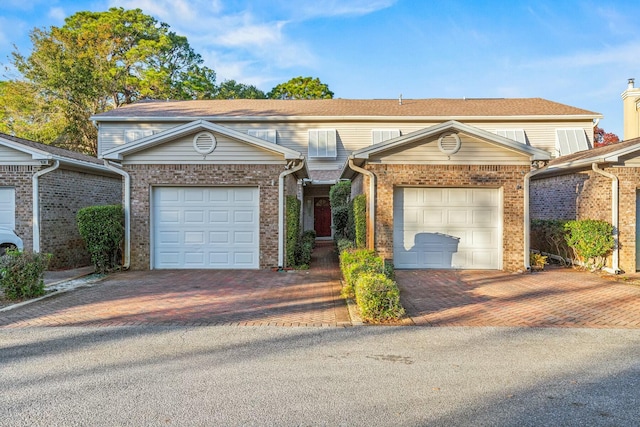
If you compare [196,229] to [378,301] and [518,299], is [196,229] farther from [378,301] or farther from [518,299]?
[518,299]

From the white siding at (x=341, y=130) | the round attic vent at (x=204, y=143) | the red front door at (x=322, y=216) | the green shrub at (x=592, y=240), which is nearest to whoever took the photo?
the green shrub at (x=592, y=240)

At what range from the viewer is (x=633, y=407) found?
11.6ft

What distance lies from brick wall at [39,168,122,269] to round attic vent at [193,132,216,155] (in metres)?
4.22

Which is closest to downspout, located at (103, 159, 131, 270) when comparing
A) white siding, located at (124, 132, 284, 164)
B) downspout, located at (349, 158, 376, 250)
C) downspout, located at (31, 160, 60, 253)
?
white siding, located at (124, 132, 284, 164)

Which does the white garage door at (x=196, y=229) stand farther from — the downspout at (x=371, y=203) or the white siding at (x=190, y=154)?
the downspout at (x=371, y=203)

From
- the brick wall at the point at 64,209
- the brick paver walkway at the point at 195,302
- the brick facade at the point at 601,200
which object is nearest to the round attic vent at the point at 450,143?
the brick facade at the point at 601,200

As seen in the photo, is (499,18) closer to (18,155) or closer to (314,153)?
(314,153)

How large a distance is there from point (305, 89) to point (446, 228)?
28.9 meters

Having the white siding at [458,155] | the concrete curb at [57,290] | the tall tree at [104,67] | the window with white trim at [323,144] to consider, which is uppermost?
the tall tree at [104,67]

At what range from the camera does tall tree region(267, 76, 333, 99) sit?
121 feet

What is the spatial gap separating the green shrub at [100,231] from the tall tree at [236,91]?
25.4 meters

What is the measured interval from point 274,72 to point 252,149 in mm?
25162

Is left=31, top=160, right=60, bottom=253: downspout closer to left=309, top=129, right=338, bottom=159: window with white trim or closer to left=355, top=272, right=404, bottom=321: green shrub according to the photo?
left=355, top=272, right=404, bottom=321: green shrub

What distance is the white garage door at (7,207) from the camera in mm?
11273
